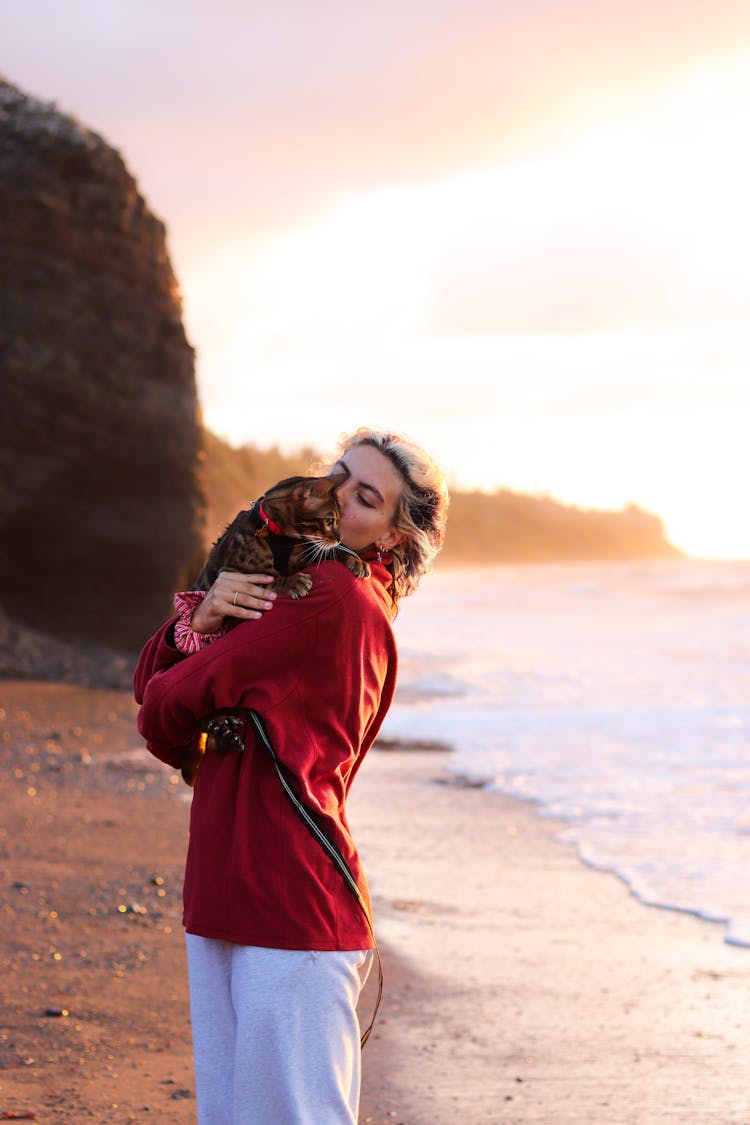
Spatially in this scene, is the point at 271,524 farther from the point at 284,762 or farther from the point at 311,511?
the point at 284,762

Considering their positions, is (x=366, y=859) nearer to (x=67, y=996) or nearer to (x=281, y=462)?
(x=67, y=996)

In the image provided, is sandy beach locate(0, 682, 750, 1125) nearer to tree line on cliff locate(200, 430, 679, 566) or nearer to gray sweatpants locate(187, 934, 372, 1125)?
gray sweatpants locate(187, 934, 372, 1125)

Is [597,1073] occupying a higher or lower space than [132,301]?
lower

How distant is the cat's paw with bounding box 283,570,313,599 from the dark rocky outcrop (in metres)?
12.7

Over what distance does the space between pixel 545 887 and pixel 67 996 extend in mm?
3009

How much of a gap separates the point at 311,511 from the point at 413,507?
26 cm

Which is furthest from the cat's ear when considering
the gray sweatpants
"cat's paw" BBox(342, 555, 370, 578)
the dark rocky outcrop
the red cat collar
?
the dark rocky outcrop

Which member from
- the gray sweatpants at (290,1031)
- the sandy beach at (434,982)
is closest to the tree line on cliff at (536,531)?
the sandy beach at (434,982)

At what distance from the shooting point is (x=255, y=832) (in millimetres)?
2475

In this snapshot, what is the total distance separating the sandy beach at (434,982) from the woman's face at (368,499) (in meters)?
2.13

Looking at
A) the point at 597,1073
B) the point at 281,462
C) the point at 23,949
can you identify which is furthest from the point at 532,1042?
the point at 281,462

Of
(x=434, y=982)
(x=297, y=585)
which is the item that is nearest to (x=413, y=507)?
(x=297, y=585)

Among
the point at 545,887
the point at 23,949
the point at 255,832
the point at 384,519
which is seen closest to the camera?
the point at 255,832

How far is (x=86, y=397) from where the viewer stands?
15.1 meters
